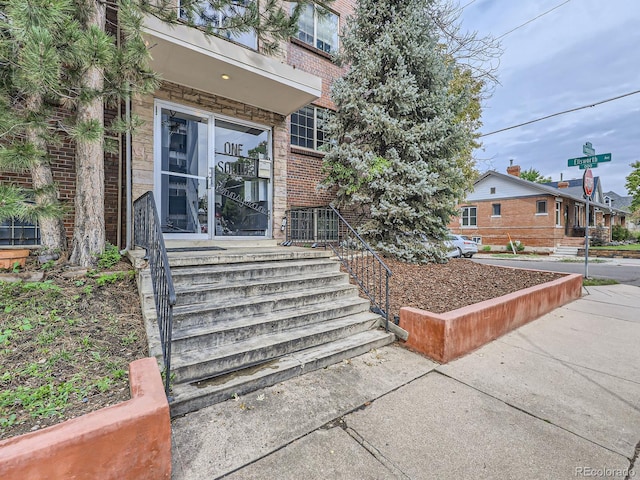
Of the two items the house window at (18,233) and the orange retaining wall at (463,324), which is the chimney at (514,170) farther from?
the house window at (18,233)

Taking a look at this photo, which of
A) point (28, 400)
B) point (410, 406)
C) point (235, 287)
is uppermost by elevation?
point (235, 287)

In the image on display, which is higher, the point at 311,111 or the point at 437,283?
the point at 311,111

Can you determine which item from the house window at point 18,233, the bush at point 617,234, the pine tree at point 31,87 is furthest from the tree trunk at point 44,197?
the bush at point 617,234

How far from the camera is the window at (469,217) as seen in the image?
76.6 ft

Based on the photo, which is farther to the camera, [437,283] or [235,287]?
[437,283]

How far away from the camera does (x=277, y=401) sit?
237 cm

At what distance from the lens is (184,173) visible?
5.38 metres

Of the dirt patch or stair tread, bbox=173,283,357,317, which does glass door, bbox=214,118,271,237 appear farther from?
stair tread, bbox=173,283,357,317

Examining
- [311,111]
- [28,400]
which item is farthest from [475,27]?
[28,400]

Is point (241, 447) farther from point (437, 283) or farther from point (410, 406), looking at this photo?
point (437, 283)

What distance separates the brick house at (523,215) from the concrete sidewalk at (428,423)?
16.6 meters

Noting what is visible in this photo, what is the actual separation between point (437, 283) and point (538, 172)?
163 feet

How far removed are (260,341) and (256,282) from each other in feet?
2.96

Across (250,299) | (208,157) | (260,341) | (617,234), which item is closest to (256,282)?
(250,299)
